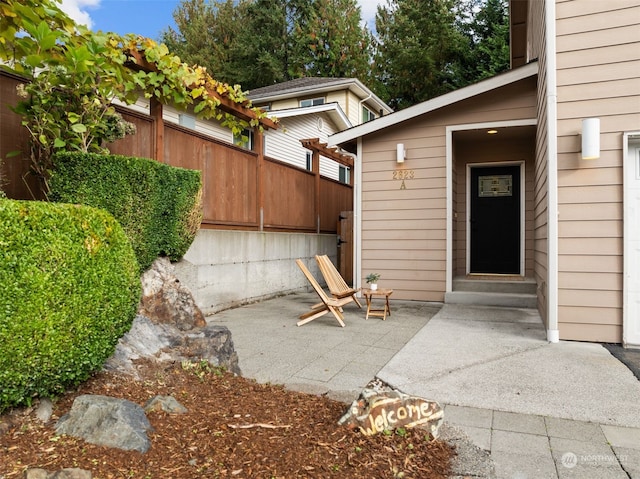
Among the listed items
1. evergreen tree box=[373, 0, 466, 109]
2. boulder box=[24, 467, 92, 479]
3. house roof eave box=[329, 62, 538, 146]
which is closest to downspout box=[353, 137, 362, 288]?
house roof eave box=[329, 62, 538, 146]

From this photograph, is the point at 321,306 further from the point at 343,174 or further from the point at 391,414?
the point at 343,174

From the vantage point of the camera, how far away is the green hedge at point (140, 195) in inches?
149

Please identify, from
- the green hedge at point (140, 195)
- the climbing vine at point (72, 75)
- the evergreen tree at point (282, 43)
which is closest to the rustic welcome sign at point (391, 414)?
the green hedge at point (140, 195)

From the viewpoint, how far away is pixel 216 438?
218cm

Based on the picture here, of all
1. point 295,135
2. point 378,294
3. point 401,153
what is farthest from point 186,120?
point 378,294

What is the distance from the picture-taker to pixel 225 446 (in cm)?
212

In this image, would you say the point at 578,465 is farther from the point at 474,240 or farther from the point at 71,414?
the point at 474,240

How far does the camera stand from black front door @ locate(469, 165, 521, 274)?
25.1 ft

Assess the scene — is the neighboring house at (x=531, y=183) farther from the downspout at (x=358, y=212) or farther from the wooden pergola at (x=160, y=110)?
the wooden pergola at (x=160, y=110)

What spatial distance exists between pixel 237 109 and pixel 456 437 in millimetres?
5176

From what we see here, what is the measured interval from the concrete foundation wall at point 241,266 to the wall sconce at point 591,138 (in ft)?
13.9

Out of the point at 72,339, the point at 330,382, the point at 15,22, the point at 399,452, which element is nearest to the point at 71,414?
the point at 72,339

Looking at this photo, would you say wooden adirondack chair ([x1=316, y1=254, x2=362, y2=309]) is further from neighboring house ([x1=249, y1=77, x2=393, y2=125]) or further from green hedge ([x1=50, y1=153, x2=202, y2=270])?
neighboring house ([x1=249, y1=77, x2=393, y2=125])

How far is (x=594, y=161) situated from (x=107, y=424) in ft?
15.1
